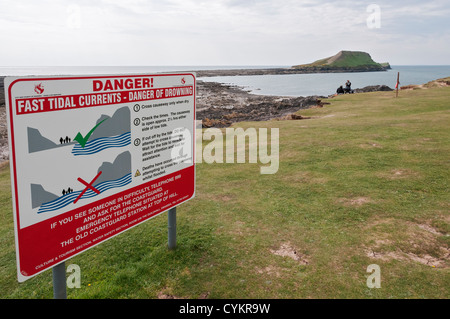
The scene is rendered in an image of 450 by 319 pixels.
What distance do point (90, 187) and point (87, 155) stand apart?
0.49 meters

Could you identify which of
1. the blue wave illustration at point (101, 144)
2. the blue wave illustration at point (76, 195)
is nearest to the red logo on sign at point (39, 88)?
the blue wave illustration at point (101, 144)

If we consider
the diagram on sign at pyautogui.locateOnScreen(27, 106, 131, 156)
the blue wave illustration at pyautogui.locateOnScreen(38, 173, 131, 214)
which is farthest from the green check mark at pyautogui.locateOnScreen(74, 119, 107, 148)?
the blue wave illustration at pyautogui.locateOnScreen(38, 173, 131, 214)

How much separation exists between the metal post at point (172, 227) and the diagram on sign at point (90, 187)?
1562 millimetres

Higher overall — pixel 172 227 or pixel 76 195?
pixel 76 195

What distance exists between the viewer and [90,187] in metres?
4.82

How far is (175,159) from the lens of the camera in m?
6.49

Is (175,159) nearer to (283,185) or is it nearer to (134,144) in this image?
(134,144)

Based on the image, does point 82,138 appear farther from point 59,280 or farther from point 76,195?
point 59,280

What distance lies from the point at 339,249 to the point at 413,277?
139cm

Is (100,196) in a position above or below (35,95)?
below

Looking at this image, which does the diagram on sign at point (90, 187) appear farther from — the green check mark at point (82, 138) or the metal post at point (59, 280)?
the metal post at point (59, 280)

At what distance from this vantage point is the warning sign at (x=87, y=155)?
396 cm

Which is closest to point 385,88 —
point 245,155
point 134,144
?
point 245,155

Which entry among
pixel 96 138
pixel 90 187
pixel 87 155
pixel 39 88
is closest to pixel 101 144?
pixel 96 138
